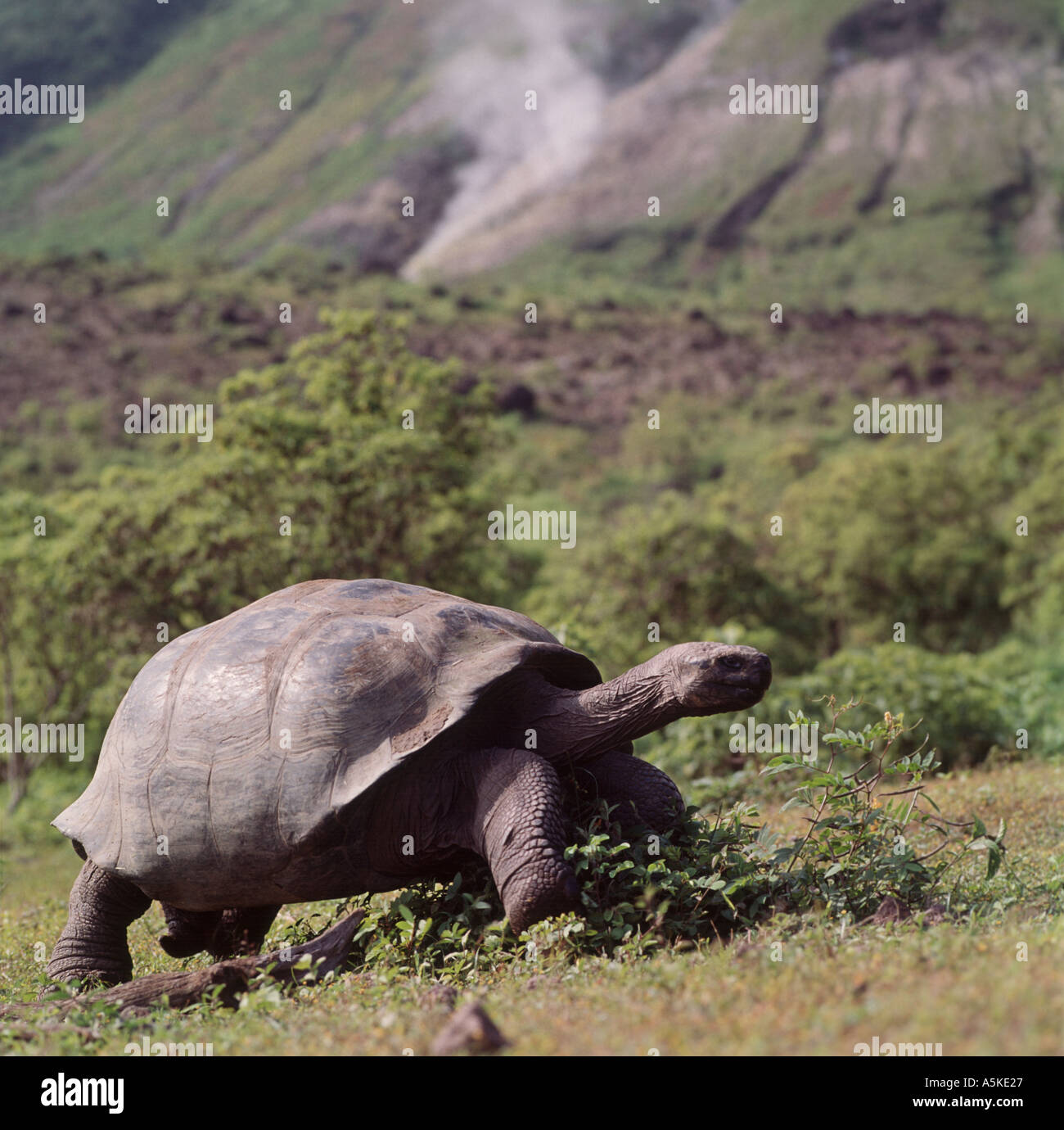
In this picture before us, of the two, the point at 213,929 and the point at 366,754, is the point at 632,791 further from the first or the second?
the point at 213,929

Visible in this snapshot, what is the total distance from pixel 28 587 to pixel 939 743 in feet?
46.2

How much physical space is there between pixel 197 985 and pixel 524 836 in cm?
155

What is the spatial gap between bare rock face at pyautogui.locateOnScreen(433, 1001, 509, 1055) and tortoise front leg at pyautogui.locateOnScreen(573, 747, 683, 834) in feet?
7.44

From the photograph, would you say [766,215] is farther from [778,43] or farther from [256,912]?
[256,912]

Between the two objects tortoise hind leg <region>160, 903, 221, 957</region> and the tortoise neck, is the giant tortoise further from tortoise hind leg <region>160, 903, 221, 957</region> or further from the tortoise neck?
tortoise hind leg <region>160, 903, 221, 957</region>

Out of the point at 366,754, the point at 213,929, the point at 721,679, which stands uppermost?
the point at 721,679

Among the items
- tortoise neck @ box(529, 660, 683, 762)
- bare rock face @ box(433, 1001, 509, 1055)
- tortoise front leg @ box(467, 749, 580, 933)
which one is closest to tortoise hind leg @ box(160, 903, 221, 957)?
tortoise front leg @ box(467, 749, 580, 933)

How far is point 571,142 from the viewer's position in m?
137

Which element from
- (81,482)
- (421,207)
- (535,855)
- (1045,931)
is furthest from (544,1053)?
(421,207)

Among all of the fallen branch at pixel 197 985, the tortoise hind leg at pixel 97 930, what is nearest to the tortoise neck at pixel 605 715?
the fallen branch at pixel 197 985

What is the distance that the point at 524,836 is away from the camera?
5.28 meters

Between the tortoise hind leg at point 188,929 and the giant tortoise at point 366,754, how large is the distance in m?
0.35

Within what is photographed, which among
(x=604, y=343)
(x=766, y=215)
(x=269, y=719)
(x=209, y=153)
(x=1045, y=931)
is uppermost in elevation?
(x=209, y=153)

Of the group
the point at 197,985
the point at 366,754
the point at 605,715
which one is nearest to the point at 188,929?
the point at 197,985
